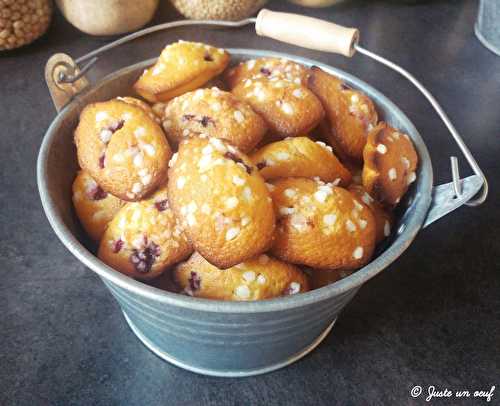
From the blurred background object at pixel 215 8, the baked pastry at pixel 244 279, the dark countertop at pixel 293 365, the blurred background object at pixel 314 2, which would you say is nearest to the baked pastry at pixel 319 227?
the baked pastry at pixel 244 279

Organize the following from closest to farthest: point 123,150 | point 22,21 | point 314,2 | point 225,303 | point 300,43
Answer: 1. point 225,303
2. point 123,150
3. point 300,43
4. point 22,21
5. point 314,2

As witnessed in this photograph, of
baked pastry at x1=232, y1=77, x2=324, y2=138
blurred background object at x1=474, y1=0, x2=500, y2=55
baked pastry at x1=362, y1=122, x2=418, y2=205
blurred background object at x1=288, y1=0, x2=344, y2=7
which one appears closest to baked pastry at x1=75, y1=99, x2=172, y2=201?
baked pastry at x1=232, y1=77, x2=324, y2=138

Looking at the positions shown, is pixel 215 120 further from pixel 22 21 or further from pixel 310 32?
pixel 22 21

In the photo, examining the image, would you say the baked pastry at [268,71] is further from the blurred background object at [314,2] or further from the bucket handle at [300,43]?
the blurred background object at [314,2]

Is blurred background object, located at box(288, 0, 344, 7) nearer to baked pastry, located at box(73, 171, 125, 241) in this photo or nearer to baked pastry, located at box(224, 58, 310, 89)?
baked pastry, located at box(224, 58, 310, 89)

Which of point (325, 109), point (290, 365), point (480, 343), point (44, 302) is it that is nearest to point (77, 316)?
point (44, 302)

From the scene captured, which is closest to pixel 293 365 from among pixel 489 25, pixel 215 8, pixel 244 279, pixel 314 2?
pixel 244 279

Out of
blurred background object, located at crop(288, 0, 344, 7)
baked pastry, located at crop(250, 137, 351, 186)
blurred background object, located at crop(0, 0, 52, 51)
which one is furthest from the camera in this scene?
blurred background object, located at crop(288, 0, 344, 7)

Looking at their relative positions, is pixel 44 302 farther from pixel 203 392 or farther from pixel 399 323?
pixel 399 323
